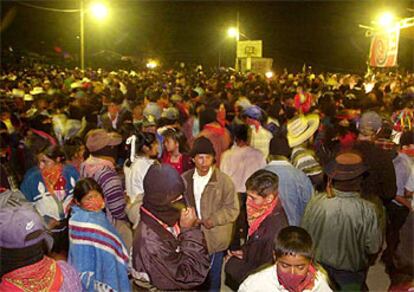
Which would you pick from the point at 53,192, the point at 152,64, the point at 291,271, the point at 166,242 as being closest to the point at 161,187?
the point at 166,242

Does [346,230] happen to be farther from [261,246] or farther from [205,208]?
[205,208]

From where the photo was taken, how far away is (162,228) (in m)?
3.30

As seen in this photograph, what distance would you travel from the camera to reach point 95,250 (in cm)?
402

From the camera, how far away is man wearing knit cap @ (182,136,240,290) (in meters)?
5.04

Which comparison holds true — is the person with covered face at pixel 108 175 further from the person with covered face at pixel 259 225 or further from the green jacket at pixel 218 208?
the person with covered face at pixel 259 225

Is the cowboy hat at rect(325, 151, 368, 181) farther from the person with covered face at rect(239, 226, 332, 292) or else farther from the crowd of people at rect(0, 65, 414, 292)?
the person with covered face at rect(239, 226, 332, 292)

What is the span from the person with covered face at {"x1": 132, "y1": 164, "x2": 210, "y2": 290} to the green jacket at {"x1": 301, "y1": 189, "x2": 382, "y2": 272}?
4.66 ft

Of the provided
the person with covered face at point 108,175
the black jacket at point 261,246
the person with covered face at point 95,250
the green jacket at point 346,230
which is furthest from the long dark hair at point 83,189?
the green jacket at point 346,230

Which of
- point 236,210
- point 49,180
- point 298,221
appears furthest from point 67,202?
point 298,221

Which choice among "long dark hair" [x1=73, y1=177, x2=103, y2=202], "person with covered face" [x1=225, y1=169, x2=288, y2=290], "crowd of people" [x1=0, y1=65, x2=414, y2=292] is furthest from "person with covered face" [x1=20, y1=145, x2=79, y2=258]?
"person with covered face" [x1=225, y1=169, x2=288, y2=290]

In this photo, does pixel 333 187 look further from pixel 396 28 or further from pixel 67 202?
pixel 396 28

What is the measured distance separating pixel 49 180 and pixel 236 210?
1847mm

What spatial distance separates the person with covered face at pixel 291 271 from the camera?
3.13 metres

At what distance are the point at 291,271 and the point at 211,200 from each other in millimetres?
1999
